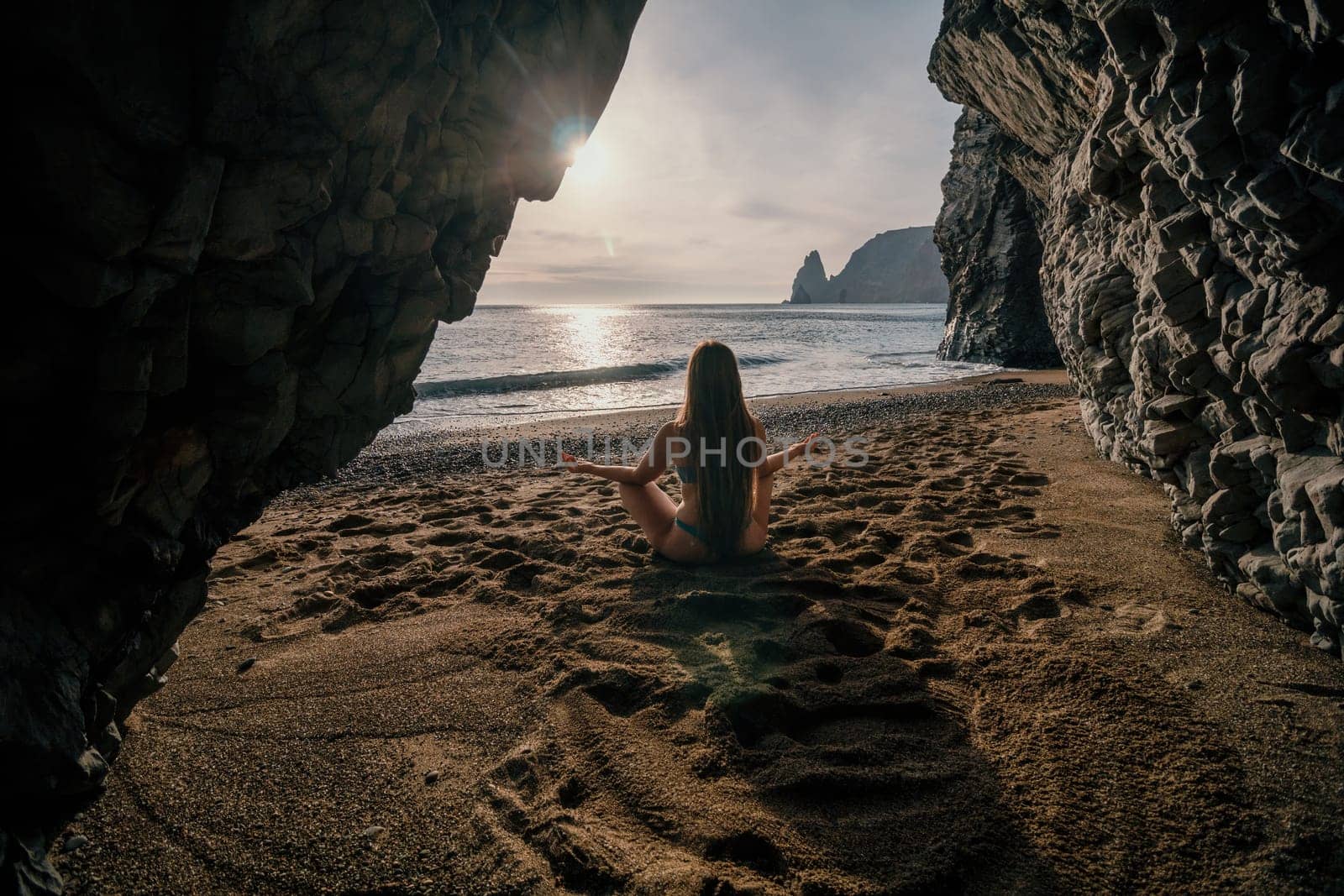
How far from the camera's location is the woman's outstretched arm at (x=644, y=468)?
3922 mm

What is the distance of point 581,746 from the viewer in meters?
2.40

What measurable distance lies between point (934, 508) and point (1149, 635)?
2.03m

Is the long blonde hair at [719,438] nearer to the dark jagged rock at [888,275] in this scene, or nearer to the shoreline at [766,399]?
the shoreline at [766,399]

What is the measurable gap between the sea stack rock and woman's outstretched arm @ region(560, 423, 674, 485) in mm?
179255

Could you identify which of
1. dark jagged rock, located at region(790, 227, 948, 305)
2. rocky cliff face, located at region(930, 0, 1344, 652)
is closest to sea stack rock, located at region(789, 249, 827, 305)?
dark jagged rock, located at region(790, 227, 948, 305)

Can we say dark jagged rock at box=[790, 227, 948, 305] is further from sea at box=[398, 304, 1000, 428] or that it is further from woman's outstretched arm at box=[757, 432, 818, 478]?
woman's outstretched arm at box=[757, 432, 818, 478]

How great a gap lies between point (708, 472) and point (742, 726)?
1.67 metres

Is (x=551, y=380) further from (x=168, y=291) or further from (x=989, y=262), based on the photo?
(x=168, y=291)

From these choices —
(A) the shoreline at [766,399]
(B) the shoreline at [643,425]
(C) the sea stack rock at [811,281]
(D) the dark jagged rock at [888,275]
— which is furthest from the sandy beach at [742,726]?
(C) the sea stack rock at [811,281]

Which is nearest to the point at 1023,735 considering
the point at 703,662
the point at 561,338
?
the point at 703,662

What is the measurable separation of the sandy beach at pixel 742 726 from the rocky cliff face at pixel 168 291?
494mm

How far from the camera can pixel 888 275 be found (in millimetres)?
153250

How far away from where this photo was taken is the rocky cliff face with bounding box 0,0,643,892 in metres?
1.77

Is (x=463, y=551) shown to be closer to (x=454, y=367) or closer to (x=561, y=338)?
(x=454, y=367)
